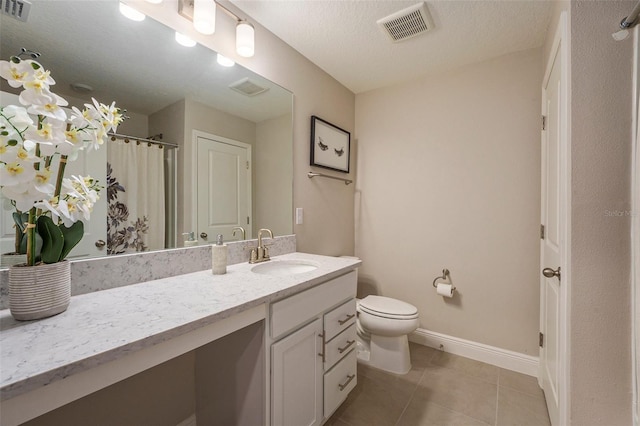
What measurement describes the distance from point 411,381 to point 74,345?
6.21 feet

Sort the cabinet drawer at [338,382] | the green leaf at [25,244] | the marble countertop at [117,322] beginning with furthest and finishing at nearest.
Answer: the cabinet drawer at [338,382]
the green leaf at [25,244]
the marble countertop at [117,322]

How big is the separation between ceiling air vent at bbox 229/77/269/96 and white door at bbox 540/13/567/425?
5.00 feet

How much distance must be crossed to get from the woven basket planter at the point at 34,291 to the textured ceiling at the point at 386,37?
1.57 m

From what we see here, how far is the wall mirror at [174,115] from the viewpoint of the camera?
0.98 m

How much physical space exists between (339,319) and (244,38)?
161cm

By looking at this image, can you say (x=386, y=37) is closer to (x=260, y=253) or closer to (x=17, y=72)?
(x=260, y=253)

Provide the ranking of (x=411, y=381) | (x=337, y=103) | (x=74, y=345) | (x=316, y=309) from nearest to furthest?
(x=74, y=345), (x=316, y=309), (x=411, y=381), (x=337, y=103)

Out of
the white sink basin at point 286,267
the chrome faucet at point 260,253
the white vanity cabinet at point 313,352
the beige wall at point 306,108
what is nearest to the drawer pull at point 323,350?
the white vanity cabinet at point 313,352

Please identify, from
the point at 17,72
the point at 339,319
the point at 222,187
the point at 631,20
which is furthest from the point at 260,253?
the point at 631,20

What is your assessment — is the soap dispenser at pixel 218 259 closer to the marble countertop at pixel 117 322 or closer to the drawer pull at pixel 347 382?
the marble countertop at pixel 117 322

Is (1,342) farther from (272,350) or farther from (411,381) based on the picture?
(411,381)

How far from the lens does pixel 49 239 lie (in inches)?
30.6

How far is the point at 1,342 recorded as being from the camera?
0.62 meters

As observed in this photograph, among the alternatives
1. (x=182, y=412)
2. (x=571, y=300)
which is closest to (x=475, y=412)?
(x=571, y=300)
